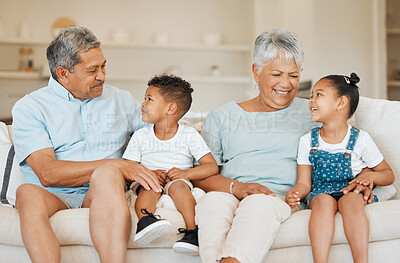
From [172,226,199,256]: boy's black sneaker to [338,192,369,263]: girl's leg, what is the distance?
56 cm

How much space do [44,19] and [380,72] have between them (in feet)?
12.8

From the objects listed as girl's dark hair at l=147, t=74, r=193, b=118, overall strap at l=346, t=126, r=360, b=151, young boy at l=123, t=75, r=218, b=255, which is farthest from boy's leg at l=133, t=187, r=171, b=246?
overall strap at l=346, t=126, r=360, b=151

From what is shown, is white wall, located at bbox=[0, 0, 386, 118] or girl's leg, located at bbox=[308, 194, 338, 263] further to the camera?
white wall, located at bbox=[0, 0, 386, 118]

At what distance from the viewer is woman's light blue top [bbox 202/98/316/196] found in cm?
212

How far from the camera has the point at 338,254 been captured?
180 centimetres

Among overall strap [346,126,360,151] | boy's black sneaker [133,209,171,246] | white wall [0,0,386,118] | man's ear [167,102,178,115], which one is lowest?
boy's black sneaker [133,209,171,246]

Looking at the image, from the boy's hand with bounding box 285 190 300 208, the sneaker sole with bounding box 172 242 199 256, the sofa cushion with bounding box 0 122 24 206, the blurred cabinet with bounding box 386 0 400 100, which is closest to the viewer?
the sneaker sole with bounding box 172 242 199 256

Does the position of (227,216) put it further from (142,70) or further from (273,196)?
(142,70)

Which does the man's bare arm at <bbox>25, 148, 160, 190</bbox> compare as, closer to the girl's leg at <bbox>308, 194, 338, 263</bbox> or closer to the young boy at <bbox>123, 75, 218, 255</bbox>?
the young boy at <bbox>123, 75, 218, 255</bbox>

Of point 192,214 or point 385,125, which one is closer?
point 192,214

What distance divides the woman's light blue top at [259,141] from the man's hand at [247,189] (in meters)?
0.13

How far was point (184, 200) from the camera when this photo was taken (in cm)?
192

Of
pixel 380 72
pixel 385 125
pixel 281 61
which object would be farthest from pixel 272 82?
pixel 380 72

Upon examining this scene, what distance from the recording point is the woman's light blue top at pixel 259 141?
212cm
